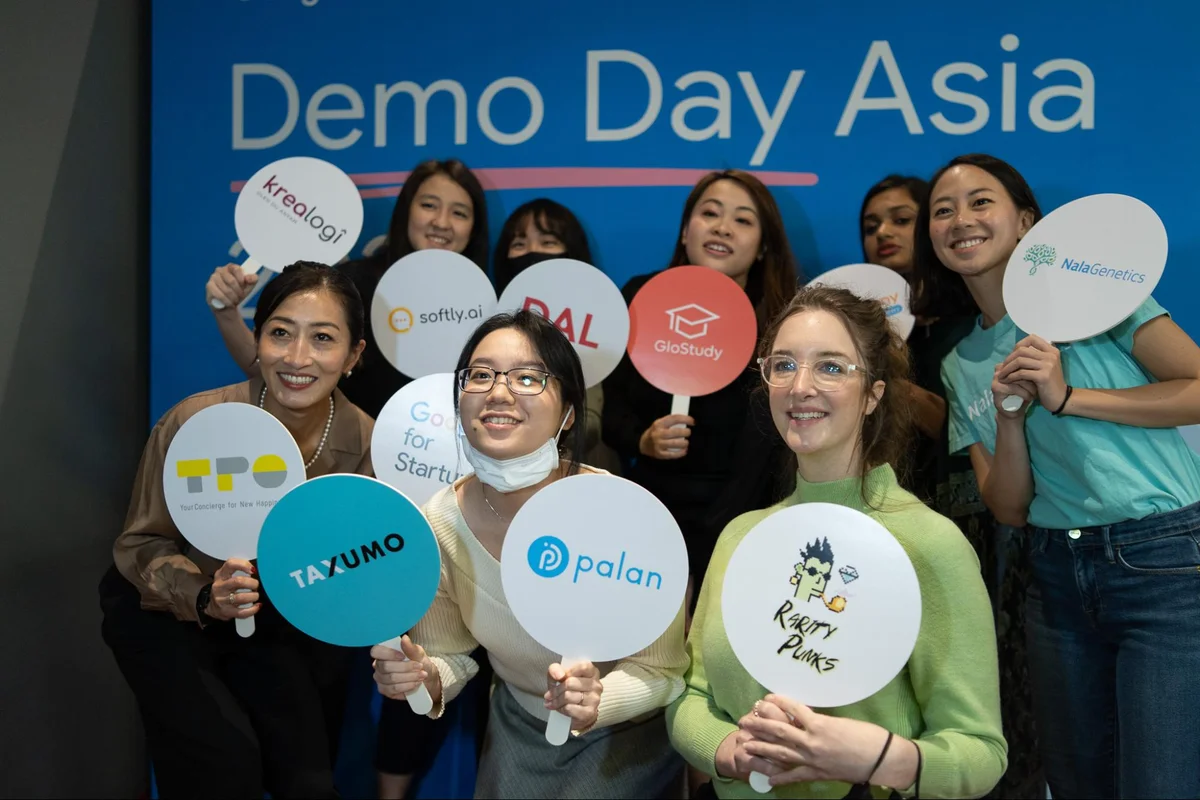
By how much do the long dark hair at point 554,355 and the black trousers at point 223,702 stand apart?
854 millimetres

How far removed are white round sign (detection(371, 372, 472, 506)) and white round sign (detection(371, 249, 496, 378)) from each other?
365 millimetres

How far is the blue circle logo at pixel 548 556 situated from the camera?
74.6 inches

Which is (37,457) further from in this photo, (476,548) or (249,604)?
(476,548)

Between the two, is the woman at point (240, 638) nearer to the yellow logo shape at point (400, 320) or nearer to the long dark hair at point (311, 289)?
the long dark hair at point (311, 289)

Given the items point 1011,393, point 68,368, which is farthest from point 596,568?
point 68,368

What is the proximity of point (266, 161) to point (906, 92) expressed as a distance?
2073 millimetres

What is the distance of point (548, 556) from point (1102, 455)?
1240mm

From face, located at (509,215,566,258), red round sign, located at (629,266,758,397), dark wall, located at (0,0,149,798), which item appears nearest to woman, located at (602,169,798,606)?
red round sign, located at (629,266,758,397)

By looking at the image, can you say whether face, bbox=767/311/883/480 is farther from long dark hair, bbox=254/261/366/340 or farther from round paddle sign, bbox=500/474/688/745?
long dark hair, bbox=254/261/366/340

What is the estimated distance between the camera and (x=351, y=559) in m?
1.98

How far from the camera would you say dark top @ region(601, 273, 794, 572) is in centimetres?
264

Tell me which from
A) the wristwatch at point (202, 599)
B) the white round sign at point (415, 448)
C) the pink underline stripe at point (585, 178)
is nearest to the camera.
Answer: the wristwatch at point (202, 599)

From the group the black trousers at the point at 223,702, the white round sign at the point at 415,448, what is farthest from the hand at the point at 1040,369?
the black trousers at the point at 223,702

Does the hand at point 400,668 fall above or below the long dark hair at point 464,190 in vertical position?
below
